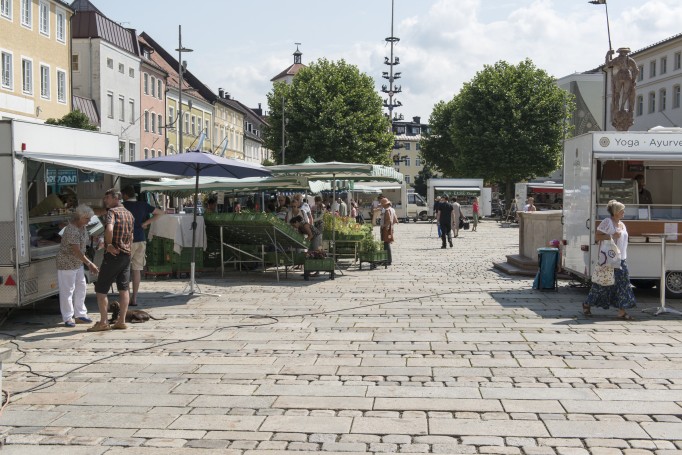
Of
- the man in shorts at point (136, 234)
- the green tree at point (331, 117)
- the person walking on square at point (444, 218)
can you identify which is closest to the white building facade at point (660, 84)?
the green tree at point (331, 117)

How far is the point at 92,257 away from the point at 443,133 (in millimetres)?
76538

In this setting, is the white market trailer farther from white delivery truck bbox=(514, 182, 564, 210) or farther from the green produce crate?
white delivery truck bbox=(514, 182, 564, 210)

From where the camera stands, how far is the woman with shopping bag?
1170cm

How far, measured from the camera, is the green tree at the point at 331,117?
6056 centimetres

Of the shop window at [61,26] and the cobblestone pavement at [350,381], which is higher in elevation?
the shop window at [61,26]

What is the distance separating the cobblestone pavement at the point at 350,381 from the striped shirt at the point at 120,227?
1.07 metres

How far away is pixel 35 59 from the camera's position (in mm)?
42656

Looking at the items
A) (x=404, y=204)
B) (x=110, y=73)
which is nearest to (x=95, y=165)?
(x=110, y=73)

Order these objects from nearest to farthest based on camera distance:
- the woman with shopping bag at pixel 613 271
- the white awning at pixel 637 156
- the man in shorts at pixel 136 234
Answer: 1. the woman with shopping bag at pixel 613 271
2. the man in shorts at pixel 136 234
3. the white awning at pixel 637 156

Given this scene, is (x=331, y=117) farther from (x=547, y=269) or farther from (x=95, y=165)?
(x=95, y=165)

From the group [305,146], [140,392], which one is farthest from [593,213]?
[305,146]

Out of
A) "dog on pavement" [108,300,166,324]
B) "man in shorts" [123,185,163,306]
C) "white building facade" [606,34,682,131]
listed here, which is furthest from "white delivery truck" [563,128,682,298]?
"white building facade" [606,34,682,131]

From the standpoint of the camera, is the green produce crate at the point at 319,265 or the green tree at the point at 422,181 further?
the green tree at the point at 422,181

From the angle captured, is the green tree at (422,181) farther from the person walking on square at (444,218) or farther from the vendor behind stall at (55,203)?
the vendor behind stall at (55,203)
